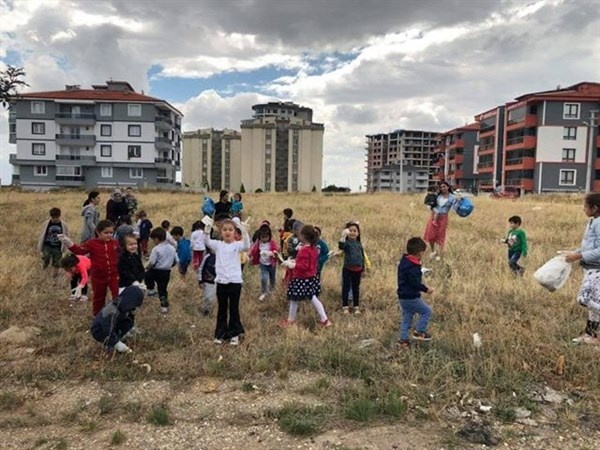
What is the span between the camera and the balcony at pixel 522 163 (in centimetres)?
5465

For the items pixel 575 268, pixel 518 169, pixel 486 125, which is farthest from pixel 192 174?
pixel 575 268

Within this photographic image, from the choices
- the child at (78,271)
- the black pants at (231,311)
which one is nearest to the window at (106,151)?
the child at (78,271)

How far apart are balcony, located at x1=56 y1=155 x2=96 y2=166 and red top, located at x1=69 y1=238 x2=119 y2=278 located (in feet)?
190

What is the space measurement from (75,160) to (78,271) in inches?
2229

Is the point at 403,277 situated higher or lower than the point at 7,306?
higher

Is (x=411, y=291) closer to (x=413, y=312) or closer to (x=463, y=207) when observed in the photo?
(x=413, y=312)

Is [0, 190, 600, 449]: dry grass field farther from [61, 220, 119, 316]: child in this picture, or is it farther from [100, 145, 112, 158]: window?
[100, 145, 112, 158]: window

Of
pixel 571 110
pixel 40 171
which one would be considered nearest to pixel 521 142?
pixel 571 110

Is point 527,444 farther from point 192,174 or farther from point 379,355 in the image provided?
point 192,174

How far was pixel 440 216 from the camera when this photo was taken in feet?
34.6

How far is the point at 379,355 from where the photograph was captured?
17.6ft

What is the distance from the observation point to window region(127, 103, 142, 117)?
59.1m

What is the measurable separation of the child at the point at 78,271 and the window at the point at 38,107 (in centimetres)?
5941

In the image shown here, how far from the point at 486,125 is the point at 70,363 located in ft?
232
